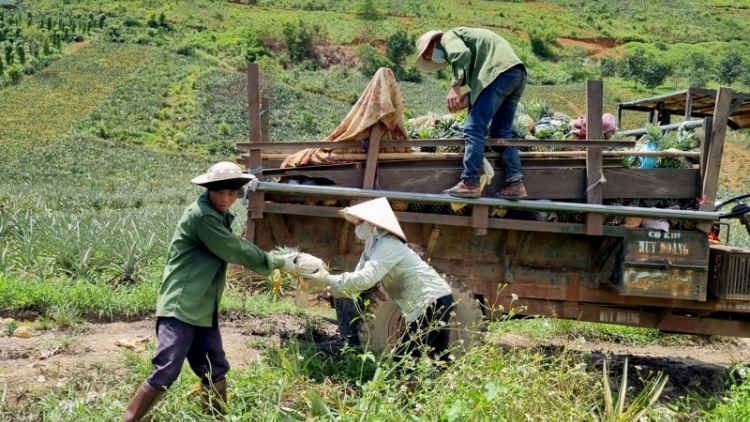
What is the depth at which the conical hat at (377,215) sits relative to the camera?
4398 millimetres

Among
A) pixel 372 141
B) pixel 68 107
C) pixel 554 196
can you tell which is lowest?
pixel 68 107

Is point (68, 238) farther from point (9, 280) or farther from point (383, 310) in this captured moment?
point (383, 310)

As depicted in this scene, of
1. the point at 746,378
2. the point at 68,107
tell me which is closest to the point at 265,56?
the point at 68,107

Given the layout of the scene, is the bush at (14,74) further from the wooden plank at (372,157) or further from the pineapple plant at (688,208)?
the pineapple plant at (688,208)

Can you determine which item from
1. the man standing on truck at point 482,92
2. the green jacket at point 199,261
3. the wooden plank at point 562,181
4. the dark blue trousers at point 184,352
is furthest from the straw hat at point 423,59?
the dark blue trousers at point 184,352

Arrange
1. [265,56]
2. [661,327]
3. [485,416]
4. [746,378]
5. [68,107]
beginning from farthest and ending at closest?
[265,56], [68,107], [661,327], [746,378], [485,416]

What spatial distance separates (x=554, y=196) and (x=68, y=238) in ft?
19.6

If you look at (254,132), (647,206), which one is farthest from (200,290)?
(647,206)

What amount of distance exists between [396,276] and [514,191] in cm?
119

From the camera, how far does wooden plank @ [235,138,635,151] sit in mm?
5199

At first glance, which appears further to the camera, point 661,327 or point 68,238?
point 68,238

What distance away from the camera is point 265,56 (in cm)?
6438

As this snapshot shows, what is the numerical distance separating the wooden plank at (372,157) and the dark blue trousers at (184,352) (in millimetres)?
1687

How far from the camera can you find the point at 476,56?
17.7 ft
